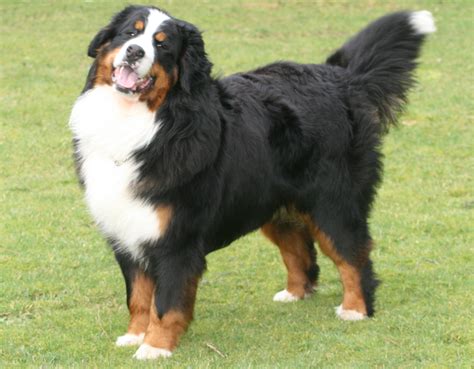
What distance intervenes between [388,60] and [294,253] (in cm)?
163

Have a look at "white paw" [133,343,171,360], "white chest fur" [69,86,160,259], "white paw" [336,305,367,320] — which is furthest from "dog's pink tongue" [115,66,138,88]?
"white paw" [336,305,367,320]

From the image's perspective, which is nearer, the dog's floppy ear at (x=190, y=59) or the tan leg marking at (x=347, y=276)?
the dog's floppy ear at (x=190, y=59)

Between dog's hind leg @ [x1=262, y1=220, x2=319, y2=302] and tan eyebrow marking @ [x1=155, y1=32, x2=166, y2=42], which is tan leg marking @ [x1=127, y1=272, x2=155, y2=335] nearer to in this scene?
dog's hind leg @ [x1=262, y1=220, x2=319, y2=302]

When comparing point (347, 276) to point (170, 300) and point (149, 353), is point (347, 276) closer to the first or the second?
point (170, 300)

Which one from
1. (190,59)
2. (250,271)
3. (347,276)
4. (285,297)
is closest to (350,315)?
(347,276)

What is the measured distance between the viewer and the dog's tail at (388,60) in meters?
7.14

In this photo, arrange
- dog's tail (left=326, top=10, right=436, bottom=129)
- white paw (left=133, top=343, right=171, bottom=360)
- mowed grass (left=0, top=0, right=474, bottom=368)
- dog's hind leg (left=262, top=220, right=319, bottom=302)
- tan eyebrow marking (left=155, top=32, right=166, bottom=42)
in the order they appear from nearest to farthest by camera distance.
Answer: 1. tan eyebrow marking (left=155, top=32, right=166, bottom=42)
2. white paw (left=133, top=343, right=171, bottom=360)
3. mowed grass (left=0, top=0, right=474, bottom=368)
4. dog's tail (left=326, top=10, right=436, bottom=129)
5. dog's hind leg (left=262, top=220, right=319, bottom=302)

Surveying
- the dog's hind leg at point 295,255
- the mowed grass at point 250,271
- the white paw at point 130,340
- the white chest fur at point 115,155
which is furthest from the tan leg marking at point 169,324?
the dog's hind leg at point 295,255

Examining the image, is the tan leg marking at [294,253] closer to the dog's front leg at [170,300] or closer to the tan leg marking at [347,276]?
the tan leg marking at [347,276]

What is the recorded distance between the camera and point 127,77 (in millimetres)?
5754

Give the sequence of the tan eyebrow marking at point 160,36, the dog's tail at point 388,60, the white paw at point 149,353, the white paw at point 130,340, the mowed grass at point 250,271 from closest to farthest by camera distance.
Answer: the tan eyebrow marking at point 160,36, the white paw at point 149,353, the mowed grass at point 250,271, the white paw at point 130,340, the dog's tail at point 388,60

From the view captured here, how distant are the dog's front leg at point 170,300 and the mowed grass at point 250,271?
139 millimetres

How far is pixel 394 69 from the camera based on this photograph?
23.5ft

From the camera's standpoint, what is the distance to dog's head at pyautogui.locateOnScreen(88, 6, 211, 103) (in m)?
5.75
